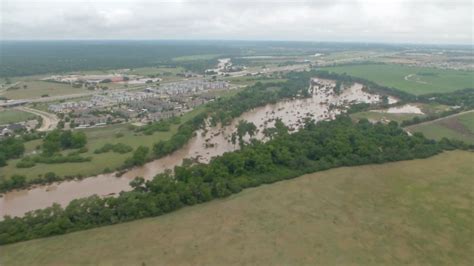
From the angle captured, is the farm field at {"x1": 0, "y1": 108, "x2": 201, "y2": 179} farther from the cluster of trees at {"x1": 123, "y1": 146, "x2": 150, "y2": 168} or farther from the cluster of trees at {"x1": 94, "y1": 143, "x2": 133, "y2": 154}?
the cluster of trees at {"x1": 123, "y1": 146, "x2": 150, "y2": 168}

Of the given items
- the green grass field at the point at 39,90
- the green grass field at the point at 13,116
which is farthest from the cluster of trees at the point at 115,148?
the green grass field at the point at 39,90

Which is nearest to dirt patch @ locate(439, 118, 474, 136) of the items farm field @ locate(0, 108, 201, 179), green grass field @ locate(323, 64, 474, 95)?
green grass field @ locate(323, 64, 474, 95)

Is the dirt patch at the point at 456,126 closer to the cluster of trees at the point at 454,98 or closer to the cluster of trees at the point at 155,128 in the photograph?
the cluster of trees at the point at 454,98

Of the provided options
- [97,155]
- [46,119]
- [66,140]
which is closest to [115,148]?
[97,155]

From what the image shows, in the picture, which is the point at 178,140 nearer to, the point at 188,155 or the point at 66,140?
the point at 188,155

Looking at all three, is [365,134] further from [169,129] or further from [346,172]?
[169,129]

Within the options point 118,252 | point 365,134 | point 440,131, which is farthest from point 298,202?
point 440,131

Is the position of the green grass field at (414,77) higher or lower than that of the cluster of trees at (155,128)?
higher
